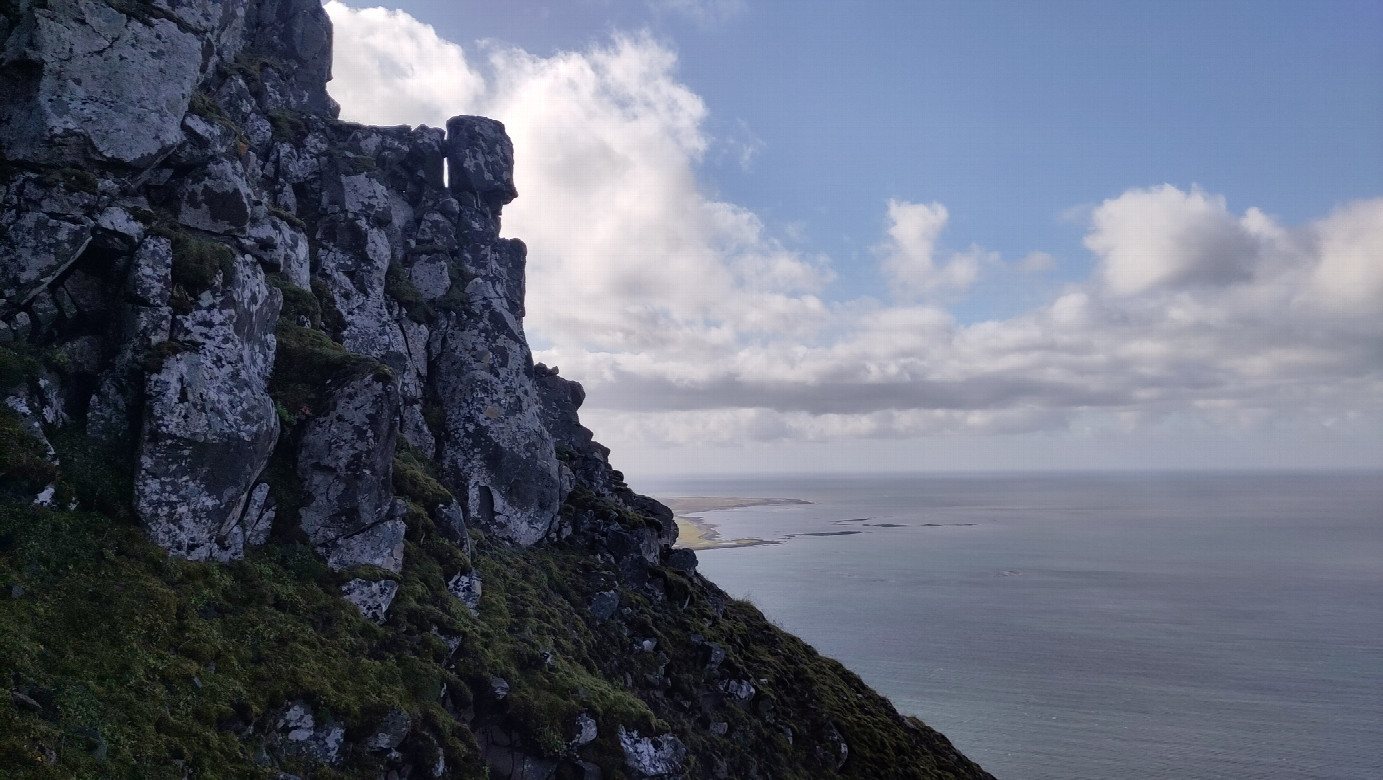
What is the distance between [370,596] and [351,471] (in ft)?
11.8

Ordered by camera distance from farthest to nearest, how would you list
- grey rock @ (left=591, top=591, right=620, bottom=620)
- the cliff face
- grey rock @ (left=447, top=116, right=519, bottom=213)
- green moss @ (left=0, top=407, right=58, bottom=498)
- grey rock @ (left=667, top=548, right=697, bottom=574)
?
grey rock @ (left=447, top=116, right=519, bottom=213), grey rock @ (left=667, top=548, right=697, bottom=574), grey rock @ (left=591, top=591, right=620, bottom=620), green moss @ (left=0, top=407, right=58, bottom=498), the cliff face

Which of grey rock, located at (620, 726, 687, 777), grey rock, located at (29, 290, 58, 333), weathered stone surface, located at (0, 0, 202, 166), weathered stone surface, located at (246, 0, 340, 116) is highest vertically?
weathered stone surface, located at (246, 0, 340, 116)

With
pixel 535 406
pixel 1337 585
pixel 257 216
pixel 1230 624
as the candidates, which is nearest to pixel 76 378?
pixel 257 216

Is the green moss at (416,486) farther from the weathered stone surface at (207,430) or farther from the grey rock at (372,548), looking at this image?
the weathered stone surface at (207,430)

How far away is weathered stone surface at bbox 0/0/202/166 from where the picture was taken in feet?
60.3

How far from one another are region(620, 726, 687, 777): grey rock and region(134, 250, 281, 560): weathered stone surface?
12.0 m

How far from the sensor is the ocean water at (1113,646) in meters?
48.2

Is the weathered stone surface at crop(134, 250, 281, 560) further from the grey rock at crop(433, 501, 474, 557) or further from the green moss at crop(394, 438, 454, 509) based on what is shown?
the grey rock at crop(433, 501, 474, 557)

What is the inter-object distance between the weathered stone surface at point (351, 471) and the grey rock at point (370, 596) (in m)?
0.88

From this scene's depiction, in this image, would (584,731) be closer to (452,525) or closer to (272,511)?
(452,525)

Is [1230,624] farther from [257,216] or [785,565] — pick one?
[257,216]

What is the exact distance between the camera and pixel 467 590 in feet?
76.1

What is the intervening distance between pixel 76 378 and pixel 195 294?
3.25 metres

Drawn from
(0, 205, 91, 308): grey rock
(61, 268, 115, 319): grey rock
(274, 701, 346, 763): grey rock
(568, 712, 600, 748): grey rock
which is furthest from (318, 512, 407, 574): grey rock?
(0, 205, 91, 308): grey rock
